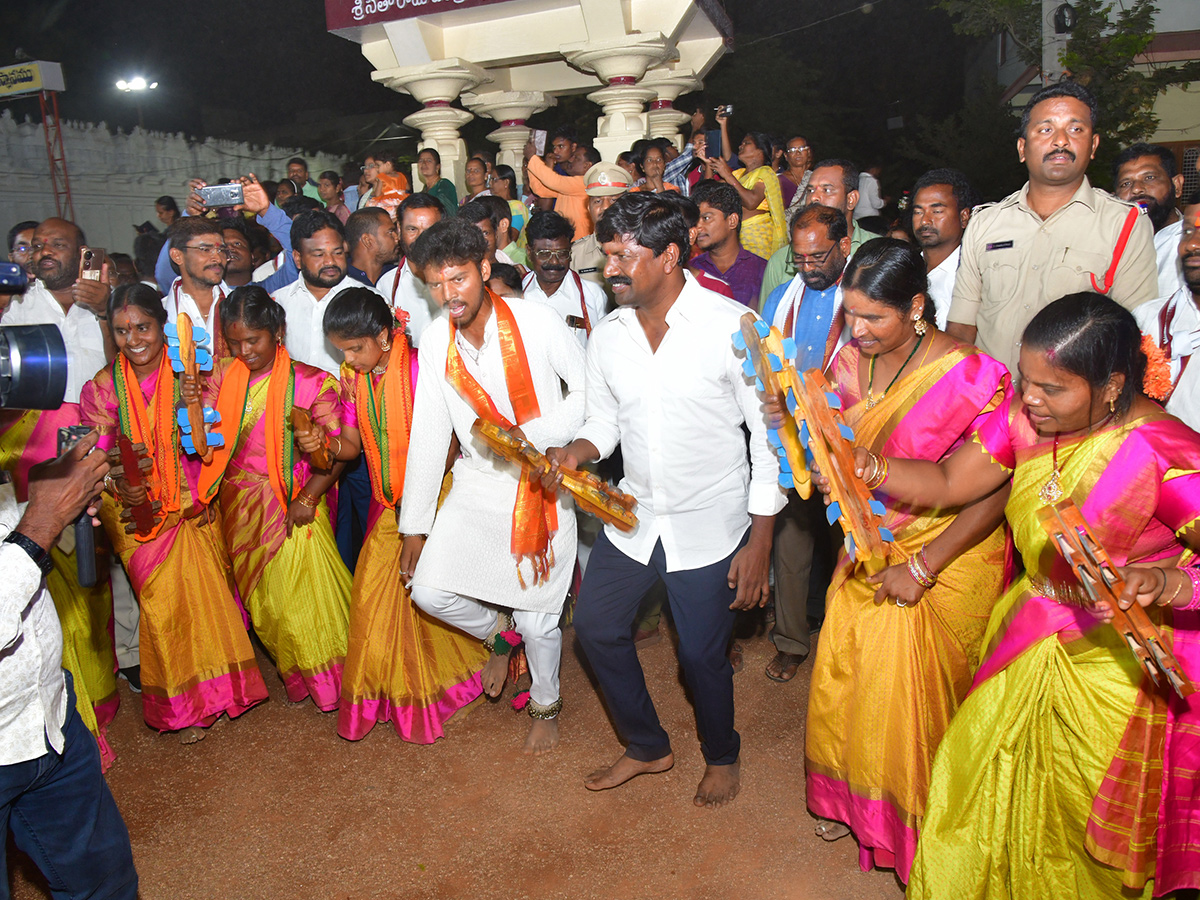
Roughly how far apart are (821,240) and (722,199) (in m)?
1.08

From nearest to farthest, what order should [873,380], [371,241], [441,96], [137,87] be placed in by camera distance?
[873,380] → [371,241] → [441,96] → [137,87]

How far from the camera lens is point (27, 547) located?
2.09 meters

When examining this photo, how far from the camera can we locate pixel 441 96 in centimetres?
1052

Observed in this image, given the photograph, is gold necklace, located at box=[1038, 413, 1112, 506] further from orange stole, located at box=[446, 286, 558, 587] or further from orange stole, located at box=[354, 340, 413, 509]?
orange stole, located at box=[354, 340, 413, 509]

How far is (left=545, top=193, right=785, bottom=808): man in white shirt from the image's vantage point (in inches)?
120

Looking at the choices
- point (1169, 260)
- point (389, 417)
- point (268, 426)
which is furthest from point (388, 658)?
point (1169, 260)

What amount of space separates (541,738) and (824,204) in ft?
9.89

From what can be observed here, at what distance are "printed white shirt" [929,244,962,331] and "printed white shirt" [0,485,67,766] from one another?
12.6ft

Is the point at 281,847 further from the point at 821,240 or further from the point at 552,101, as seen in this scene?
the point at 552,101

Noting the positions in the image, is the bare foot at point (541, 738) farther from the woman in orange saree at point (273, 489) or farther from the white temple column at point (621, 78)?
the white temple column at point (621, 78)

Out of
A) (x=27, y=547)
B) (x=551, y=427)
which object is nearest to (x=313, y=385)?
(x=551, y=427)

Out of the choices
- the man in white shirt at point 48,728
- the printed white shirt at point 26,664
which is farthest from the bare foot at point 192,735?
the printed white shirt at point 26,664

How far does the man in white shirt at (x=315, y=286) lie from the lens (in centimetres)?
482

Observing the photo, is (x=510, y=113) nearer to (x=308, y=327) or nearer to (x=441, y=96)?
(x=441, y=96)
